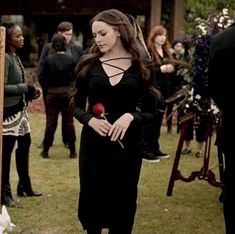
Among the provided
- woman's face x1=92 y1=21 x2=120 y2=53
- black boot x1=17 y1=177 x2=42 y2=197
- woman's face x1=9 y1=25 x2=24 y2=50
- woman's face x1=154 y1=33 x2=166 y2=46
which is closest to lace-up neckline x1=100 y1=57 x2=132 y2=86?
woman's face x1=92 y1=21 x2=120 y2=53

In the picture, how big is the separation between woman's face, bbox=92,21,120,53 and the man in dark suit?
90 cm

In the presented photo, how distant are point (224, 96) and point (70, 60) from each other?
17.8ft

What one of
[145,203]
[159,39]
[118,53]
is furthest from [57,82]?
[118,53]

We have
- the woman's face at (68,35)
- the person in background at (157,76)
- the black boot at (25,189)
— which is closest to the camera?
the black boot at (25,189)

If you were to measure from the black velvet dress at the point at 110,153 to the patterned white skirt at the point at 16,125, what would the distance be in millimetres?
1752

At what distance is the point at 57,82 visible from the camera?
952cm

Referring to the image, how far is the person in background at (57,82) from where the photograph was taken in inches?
372

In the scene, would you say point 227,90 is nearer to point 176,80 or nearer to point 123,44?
point 123,44

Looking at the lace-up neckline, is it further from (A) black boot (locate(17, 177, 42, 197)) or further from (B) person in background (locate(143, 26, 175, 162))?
(B) person in background (locate(143, 26, 175, 162))

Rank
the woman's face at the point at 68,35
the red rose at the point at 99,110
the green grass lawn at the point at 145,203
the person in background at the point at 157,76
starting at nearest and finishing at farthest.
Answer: the red rose at the point at 99,110
the green grass lawn at the point at 145,203
the person in background at the point at 157,76
the woman's face at the point at 68,35

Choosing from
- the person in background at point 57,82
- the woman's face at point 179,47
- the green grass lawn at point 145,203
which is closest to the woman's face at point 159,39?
the person in background at point 57,82

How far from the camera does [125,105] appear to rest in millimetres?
4914

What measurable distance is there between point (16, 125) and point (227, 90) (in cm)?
299

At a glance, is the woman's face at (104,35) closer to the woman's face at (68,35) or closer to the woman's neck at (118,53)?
the woman's neck at (118,53)
